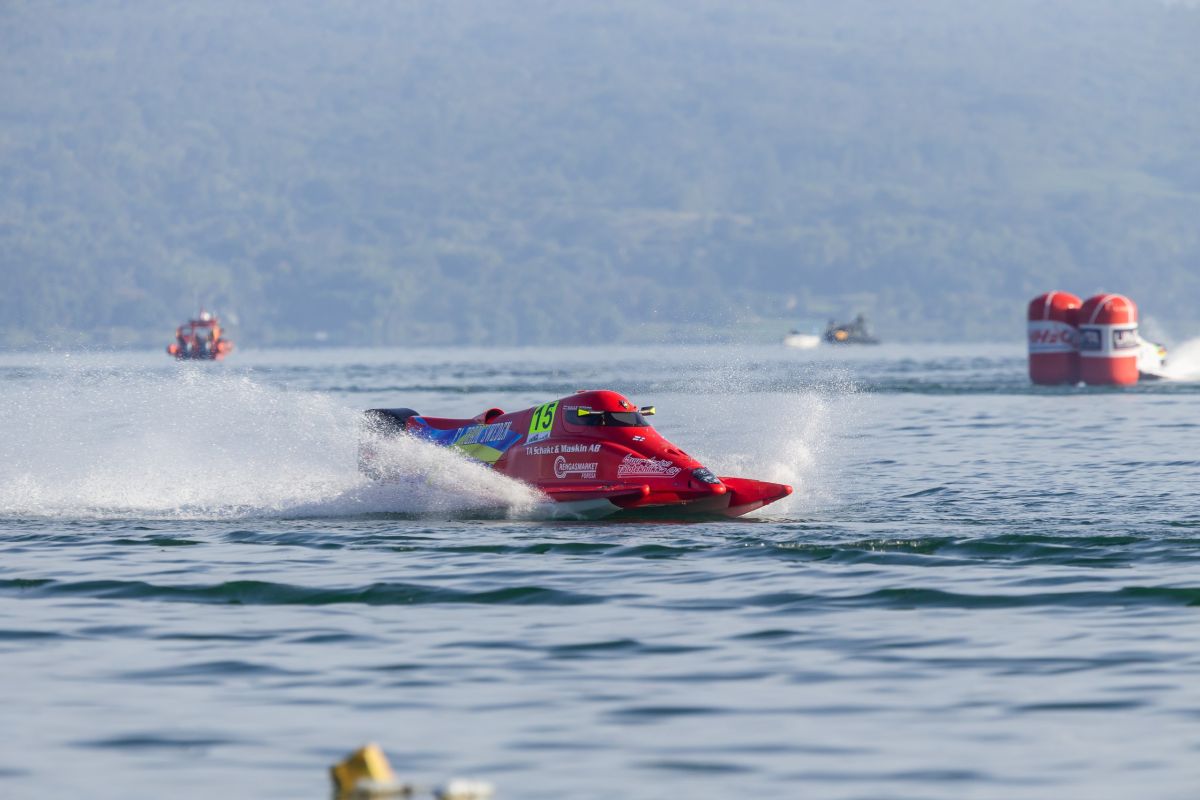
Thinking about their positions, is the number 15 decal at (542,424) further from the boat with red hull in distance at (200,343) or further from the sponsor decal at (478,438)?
the boat with red hull in distance at (200,343)

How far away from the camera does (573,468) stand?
22.4 m

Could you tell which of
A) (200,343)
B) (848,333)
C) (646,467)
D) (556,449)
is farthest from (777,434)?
(848,333)

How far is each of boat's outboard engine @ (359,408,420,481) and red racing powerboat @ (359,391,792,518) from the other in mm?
2198

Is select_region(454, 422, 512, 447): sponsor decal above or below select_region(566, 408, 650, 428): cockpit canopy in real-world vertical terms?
below

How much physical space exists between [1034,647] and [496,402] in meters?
48.6

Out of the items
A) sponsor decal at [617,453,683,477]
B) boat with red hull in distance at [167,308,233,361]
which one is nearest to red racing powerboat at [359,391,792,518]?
sponsor decal at [617,453,683,477]

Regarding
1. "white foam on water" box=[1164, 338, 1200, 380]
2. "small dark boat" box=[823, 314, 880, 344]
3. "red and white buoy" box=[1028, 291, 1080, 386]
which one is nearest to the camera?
"red and white buoy" box=[1028, 291, 1080, 386]

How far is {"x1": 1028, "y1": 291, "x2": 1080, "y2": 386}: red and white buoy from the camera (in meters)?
61.9

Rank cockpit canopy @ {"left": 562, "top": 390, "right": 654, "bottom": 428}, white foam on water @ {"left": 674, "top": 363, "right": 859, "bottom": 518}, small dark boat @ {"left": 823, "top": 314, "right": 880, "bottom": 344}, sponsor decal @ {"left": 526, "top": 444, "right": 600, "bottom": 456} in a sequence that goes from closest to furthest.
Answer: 1. sponsor decal @ {"left": 526, "top": 444, "right": 600, "bottom": 456}
2. cockpit canopy @ {"left": 562, "top": 390, "right": 654, "bottom": 428}
3. white foam on water @ {"left": 674, "top": 363, "right": 859, "bottom": 518}
4. small dark boat @ {"left": 823, "top": 314, "right": 880, "bottom": 344}

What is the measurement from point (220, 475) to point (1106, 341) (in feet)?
132

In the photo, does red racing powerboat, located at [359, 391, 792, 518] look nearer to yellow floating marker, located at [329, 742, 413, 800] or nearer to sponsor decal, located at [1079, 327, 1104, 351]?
yellow floating marker, located at [329, 742, 413, 800]

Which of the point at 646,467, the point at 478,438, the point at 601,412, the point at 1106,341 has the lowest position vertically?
the point at 646,467

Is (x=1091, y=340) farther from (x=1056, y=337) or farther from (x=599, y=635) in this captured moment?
(x=599, y=635)

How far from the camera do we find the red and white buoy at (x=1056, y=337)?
61.9 m
